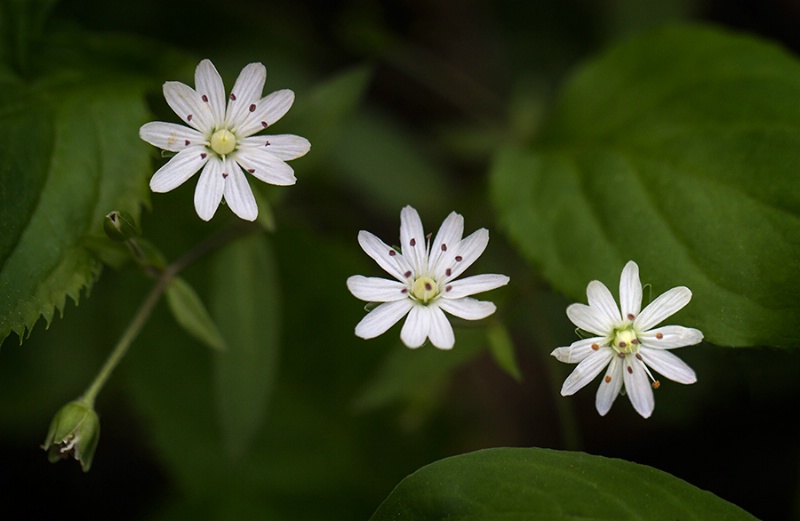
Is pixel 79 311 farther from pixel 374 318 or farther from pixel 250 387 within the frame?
pixel 374 318

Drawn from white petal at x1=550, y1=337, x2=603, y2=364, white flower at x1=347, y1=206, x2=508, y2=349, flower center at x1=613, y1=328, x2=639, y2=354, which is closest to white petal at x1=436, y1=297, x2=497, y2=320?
white flower at x1=347, y1=206, x2=508, y2=349

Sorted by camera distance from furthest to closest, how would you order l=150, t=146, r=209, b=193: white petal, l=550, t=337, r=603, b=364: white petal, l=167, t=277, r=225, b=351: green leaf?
l=167, t=277, r=225, b=351: green leaf
l=150, t=146, r=209, b=193: white petal
l=550, t=337, r=603, b=364: white petal

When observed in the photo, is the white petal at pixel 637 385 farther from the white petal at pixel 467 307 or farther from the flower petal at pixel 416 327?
the flower petal at pixel 416 327

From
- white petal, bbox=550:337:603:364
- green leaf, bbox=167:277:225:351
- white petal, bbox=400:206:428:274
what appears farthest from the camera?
green leaf, bbox=167:277:225:351

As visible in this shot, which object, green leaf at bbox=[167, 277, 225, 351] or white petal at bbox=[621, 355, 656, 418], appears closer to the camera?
white petal at bbox=[621, 355, 656, 418]

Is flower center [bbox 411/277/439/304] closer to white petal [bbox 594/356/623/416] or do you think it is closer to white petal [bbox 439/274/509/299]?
white petal [bbox 439/274/509/299]

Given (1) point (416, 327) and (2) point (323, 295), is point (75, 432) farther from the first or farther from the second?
(2) point (323, 295)

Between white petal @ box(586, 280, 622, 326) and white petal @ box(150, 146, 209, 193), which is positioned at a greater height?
white petal @ box(586, 280, 622, 326)
